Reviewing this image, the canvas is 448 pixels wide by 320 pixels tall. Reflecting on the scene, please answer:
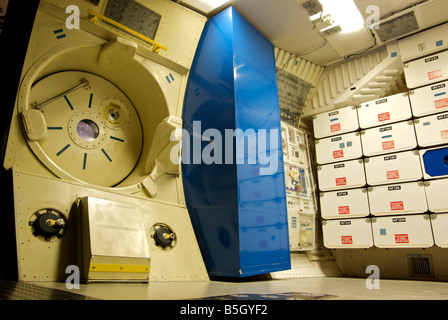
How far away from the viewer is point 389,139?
191 inches

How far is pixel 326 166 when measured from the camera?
5.46m

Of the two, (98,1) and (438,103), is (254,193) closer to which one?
(98,1)

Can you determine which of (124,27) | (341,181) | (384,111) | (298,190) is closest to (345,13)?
(384,111)

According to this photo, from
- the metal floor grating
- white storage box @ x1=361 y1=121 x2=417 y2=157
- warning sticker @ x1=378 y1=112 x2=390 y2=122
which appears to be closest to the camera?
the metal floor grating

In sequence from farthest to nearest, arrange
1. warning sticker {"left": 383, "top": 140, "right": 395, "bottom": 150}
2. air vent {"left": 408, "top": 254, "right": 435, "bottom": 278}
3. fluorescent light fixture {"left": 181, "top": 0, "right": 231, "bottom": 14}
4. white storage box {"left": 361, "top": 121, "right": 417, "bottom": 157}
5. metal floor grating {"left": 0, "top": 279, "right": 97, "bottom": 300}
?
warning sticker {"left": 383, "top": 140, "right": 395, "bottom": 150} < white storage box {"left": 361, "top": 121, "right": 417, "bottom": 157} < air vent {"left": 408, "top": 254, "right": 435, "bottom": 278} < fluorescent light fixture {"left": 181, "top": 0, "right": 231, "bottom": 14} < metal floor grating {"left": 0, "top": 279, "right": 97, "bottom": 300}

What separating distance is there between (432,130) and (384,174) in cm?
91

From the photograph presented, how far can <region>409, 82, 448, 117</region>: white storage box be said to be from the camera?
4438mm

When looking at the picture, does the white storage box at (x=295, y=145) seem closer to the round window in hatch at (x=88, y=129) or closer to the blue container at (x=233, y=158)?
the blue container at (x=233, y=158)

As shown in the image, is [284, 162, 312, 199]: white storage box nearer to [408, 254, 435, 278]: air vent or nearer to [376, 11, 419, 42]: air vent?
[408, 254, 435, 278]: air vent

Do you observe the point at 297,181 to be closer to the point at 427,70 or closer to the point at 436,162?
the point at 436,162

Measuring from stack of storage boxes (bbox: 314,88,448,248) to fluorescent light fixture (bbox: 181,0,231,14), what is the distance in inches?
110

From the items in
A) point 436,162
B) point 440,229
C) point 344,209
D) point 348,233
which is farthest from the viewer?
point 344,209

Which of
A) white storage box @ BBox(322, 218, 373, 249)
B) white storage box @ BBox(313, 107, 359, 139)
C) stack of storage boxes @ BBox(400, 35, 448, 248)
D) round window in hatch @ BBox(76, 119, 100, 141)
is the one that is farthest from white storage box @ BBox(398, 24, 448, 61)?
round window in hatch @ BBox(76, 119, 100, 141)

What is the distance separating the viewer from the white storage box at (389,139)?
4.67 m
